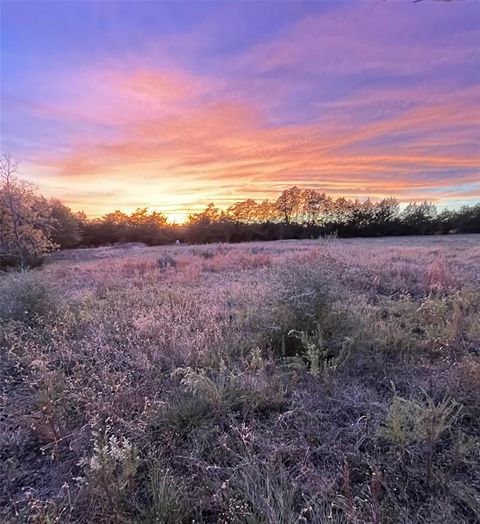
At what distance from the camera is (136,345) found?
364cm

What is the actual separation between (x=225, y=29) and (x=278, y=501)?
283 inches

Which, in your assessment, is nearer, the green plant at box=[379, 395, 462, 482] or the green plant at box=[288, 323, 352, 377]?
the green plant at box=[379, 395, 462, 482]

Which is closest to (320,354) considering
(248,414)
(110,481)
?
(248,414)

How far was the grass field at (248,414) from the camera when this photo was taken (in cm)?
175

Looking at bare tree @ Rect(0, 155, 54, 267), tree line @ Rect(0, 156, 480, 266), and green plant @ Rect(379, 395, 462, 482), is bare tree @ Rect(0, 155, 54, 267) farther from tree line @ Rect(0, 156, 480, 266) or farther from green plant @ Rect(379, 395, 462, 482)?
green plant @ Rect(379, 395, 462, 482)

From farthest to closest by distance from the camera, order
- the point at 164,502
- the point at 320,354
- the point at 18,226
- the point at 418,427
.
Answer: the point at 18,226
the point at 320,354
the point at 418,427
the point at 164,502

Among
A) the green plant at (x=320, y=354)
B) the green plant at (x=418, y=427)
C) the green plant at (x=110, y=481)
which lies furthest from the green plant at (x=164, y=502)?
the green plant at (x=320, y=354)

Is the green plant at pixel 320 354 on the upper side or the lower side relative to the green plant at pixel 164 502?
upper

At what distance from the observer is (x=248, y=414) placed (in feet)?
8.30

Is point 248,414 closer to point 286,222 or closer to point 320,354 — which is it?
point 320,354

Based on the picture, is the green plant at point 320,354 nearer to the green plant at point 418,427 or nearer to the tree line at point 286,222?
the green plant at point 418,427

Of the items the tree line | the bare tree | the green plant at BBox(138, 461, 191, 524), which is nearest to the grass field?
the green plant at BBox(138, 461, 191, 524)

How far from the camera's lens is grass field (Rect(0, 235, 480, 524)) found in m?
1.75

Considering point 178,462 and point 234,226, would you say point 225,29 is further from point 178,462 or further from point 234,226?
point 234,226
